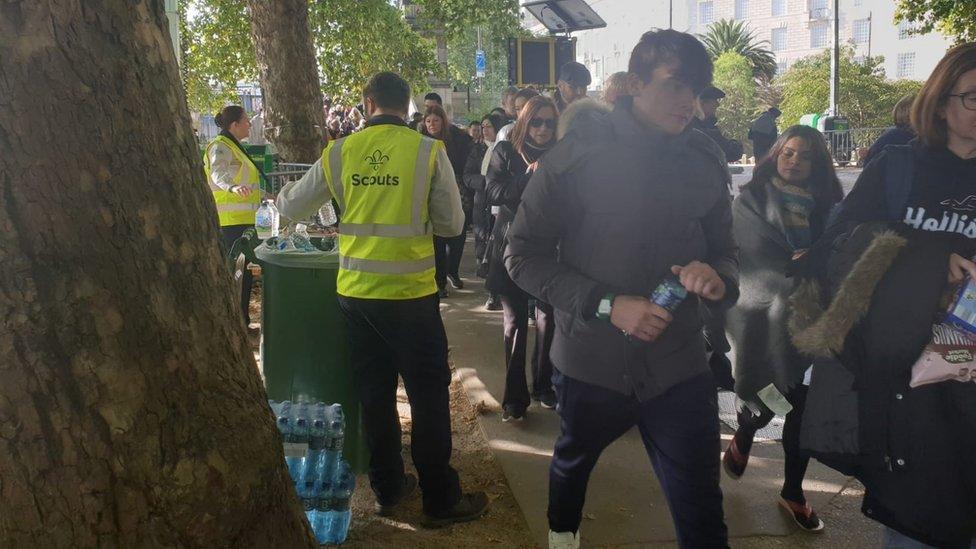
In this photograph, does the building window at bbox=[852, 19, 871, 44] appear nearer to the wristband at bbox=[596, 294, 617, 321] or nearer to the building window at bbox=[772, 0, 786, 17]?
the building window at bbox=[772, 0, 786, 17]

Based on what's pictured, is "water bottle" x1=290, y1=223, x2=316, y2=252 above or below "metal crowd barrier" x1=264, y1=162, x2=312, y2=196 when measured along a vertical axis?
below

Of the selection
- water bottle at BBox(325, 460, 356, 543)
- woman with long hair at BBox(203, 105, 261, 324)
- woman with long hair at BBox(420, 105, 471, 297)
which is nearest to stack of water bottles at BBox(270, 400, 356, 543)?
water bottle at BBox(325, 460, 356, 543)

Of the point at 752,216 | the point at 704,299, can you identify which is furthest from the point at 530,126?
the point at 704,299

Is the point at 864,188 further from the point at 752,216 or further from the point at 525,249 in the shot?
the point at 752,216

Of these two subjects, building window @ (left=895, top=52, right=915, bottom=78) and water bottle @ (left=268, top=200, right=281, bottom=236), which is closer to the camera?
water bottle @ (left=268, top=200, right=281, bottom=236)

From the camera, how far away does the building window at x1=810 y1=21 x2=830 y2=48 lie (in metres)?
85.9

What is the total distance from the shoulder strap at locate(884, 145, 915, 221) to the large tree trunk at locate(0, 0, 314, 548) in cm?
199

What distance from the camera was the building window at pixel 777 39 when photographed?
89.7 metres

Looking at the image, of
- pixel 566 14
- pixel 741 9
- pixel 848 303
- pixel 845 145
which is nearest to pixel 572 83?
pixel 566 14

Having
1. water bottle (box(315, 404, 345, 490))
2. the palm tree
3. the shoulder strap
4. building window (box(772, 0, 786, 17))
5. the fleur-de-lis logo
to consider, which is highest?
building window (box(772, 0, 786, 17))

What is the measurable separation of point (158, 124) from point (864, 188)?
2091 mm

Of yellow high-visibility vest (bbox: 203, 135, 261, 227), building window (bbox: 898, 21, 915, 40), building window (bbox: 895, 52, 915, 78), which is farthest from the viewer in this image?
building window (bbox: 895, 52, 915, 78)

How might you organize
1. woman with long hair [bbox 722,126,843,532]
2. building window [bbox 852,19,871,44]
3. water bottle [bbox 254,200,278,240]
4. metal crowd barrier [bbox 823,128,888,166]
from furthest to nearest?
building window [bbox 852,19,871,44] → metal crowd barrier [bbox 823,128,888,166] → water bottle [bbox 254,200,278,240] → woman with long hair [bbox 722,126,843,532]

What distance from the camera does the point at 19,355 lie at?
1.83 meters
